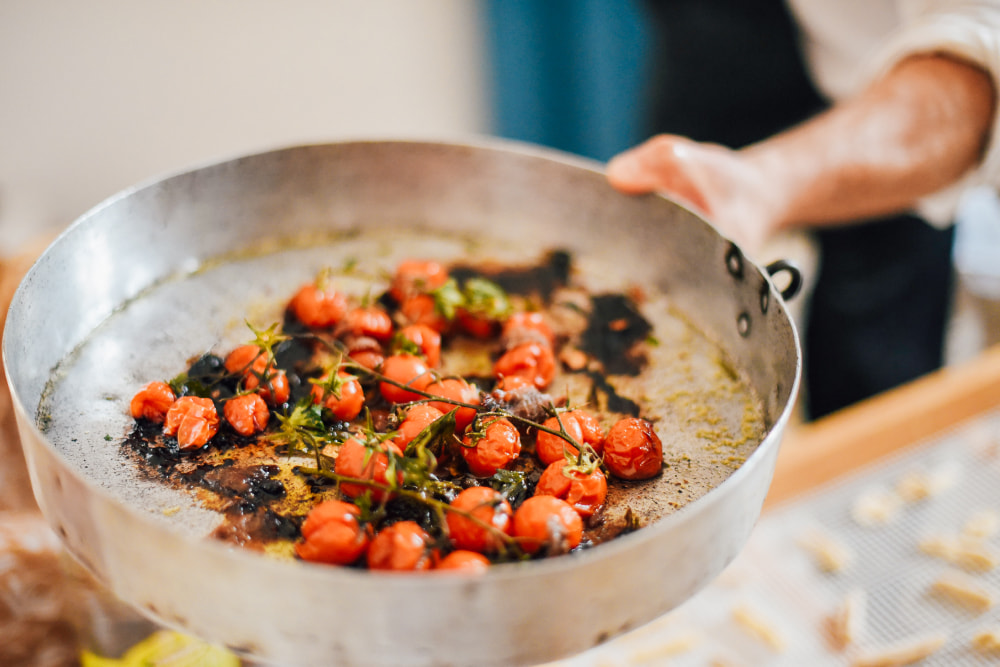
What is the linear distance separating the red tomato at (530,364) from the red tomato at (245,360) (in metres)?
0.26

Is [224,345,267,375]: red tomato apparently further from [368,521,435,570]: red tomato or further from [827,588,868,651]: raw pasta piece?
[827,588,868,651]: raw pasta piece

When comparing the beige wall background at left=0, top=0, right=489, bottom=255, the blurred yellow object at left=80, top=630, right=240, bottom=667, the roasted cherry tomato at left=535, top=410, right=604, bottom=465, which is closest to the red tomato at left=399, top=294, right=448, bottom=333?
the roasted cherry tomato at left=535, top=410, right=604, bottom=465

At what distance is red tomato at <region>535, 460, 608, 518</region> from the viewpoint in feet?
2.31

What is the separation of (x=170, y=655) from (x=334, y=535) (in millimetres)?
644

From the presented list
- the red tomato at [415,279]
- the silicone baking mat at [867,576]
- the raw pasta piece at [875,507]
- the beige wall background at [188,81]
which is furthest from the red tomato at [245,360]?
the beige wall background at [188,81]

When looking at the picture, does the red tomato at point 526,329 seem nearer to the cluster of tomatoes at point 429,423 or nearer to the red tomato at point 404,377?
the cluster of tomatoes at point 429,423

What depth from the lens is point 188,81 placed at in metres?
2.65

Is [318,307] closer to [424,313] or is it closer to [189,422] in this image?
[424,313]

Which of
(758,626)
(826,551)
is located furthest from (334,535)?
(826,551)

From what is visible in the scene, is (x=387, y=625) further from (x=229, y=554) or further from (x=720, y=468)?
(x=720, y=468)

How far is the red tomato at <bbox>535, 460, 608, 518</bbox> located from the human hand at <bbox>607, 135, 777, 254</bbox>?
17.6 inches

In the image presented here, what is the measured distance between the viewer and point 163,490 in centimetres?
72

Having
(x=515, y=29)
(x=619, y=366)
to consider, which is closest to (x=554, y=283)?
(x=619, y=366)

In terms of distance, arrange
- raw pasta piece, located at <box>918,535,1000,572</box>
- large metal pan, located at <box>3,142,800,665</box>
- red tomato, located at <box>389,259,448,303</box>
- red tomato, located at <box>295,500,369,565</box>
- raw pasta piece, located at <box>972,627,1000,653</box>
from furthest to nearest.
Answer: raw pasta piece, located at <box>918,535,1000,572</box> → raw pasta piece, located at <box>972,627,1000,653</box> → red tomato, located at <box>389,259,448,303</box> → red tomato, located at <box>295,500,369,565</box> → large metal pan, located at <box>3,142,800,665</box>
